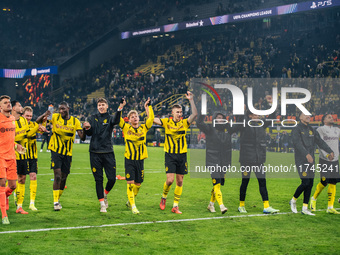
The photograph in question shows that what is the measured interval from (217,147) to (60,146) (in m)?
3.70

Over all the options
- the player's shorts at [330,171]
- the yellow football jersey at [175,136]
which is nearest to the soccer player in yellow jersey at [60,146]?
the yellow football jersey at [175,136]

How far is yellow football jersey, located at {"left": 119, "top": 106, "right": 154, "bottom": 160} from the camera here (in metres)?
10.6

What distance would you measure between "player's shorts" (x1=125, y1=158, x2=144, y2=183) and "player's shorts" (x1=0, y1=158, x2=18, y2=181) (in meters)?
2.52

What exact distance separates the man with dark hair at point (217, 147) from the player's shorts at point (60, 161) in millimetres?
3233

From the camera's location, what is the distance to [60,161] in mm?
10695

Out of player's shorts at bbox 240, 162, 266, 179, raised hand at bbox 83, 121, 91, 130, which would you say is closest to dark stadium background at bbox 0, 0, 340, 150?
player's shorts at bbox 240, 162, 266, 179

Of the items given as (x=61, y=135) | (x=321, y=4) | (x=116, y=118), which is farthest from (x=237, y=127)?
(x=321, y=4)

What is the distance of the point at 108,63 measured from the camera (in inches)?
2269

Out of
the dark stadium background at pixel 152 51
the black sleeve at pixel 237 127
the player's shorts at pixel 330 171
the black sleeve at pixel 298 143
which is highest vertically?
the dark stadium background at pixel 152 51

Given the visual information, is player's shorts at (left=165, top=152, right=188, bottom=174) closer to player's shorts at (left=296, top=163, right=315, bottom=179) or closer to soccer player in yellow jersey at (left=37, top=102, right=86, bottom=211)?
soccer player in yellow jersey at (left=37, top=102, right=86, bottom=211)

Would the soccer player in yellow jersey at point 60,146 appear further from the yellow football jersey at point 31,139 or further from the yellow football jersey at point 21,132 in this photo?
the yellow football jersey at point 21,132

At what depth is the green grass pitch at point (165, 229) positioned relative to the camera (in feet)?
24.5

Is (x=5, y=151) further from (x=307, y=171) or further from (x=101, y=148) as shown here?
(x=307, y=171)

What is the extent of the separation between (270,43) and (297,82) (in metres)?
9.41
